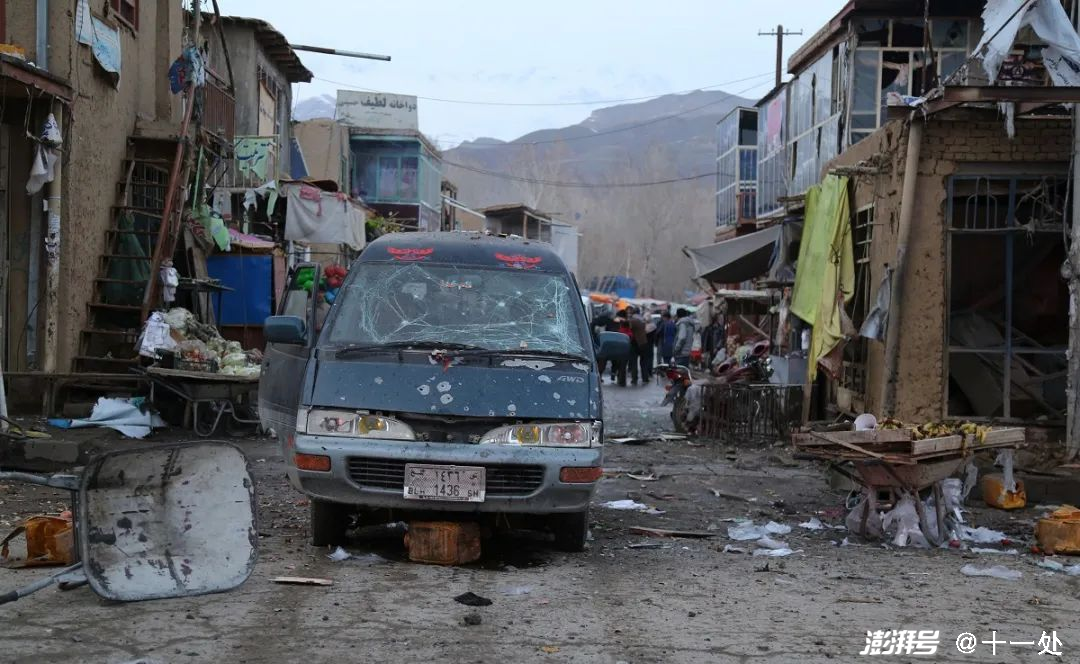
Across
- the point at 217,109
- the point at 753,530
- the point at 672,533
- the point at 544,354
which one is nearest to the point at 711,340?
the point at 217,109

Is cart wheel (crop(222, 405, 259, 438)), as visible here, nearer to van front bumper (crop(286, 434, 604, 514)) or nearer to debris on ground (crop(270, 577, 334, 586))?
van front bumper (crop(286, 434, 604, 514))

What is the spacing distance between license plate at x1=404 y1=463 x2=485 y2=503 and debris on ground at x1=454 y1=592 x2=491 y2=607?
75cm

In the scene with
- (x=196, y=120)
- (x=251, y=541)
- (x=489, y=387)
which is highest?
(x=196, y=120)

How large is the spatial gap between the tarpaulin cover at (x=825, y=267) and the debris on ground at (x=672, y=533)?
5263 millimetres

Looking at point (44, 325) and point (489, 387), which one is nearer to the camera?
point (489, 387)

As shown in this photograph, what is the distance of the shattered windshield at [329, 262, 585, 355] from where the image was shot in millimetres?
7367

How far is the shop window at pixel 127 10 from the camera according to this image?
47.3 ft

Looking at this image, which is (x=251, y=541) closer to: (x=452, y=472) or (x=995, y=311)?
(x=452, y=472)

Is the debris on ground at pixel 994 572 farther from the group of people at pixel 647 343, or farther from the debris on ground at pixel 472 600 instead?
the group of people at pixel 647 343

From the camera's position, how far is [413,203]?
39.4m

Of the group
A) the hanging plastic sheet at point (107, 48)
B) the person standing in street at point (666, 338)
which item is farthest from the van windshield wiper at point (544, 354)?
the person standing in street at point (666, 338)

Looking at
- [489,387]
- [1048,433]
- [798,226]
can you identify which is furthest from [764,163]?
[489,387]

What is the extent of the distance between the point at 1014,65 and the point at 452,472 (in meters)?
8.56

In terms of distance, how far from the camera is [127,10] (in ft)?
49.1
